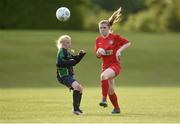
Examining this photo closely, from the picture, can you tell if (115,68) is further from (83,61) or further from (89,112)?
(83,61)

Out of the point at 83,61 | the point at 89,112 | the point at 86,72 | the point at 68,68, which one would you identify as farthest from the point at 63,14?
the point at 83,61

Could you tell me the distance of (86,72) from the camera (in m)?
42.2

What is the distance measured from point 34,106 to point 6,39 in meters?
31.4

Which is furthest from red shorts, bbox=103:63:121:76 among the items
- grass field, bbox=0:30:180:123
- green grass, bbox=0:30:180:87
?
green grass, bbox=0:30:180:87

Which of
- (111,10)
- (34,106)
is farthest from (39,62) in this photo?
(111,10)

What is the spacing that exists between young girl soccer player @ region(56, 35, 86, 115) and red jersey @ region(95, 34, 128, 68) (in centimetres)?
59

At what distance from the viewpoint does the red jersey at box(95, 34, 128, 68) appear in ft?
56.5

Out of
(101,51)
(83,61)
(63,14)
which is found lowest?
(83,61)

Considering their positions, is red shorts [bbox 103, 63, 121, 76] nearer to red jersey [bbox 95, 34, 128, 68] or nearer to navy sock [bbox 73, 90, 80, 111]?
red jersey [bbox 95, 34, 128, 68]

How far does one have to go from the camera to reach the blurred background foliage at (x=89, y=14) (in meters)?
61.8

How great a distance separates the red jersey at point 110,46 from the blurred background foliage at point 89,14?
42.8 metres

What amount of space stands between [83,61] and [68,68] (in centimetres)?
2759

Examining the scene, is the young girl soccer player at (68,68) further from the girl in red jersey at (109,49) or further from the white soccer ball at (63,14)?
the white soccer ball at (63,14)

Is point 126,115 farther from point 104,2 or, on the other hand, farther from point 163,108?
point 104,2
